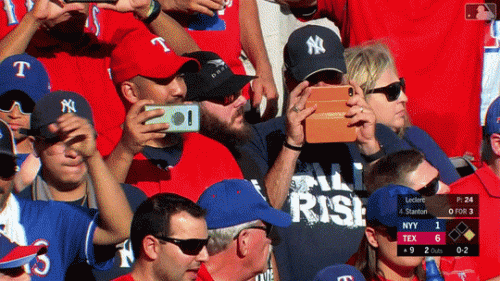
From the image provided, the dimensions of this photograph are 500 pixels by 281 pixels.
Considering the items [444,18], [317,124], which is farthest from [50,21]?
[444,18]

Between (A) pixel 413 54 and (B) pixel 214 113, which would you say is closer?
(B) pixel 214 113

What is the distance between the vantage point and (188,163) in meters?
5.11

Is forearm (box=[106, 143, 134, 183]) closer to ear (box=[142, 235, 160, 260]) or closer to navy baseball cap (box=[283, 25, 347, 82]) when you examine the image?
ear (box=[142, 235, 160, 260])

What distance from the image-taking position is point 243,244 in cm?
457

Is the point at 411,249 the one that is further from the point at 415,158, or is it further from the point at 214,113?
the point at 214,113

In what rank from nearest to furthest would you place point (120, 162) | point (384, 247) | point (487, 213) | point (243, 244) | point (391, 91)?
1. point (243, 244)
2. point (120, 162)
3. point (384, 247)
4. point (487, 213)
5. point (391, 91)

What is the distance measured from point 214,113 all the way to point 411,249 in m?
1.26

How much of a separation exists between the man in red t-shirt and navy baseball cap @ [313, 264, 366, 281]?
2140 mm

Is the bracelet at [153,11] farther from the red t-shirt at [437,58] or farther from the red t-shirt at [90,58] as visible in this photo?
the red t-shirt at [437,58]

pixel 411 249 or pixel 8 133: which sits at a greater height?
pixel 8 133

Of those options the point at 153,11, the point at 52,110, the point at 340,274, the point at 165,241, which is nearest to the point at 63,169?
the point at 52,110

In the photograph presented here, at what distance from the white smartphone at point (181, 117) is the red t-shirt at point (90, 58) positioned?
0.96m

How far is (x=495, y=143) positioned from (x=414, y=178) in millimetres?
547
